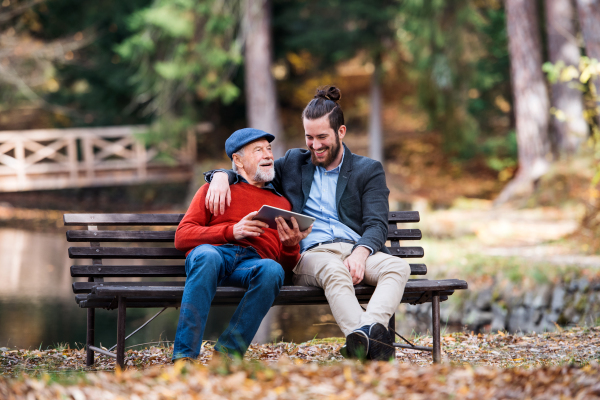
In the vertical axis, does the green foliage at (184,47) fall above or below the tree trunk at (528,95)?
above

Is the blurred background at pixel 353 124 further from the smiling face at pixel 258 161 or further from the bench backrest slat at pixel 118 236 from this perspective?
the smiling face at pixel 258 161

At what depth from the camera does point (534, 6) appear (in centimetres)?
1177

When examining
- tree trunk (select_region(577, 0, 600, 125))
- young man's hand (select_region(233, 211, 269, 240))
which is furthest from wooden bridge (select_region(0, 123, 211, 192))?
young man's hand (select_region(233, 211, 269, 240))

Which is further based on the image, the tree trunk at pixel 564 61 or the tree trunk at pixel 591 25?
the tree trunk at pixel 564 61

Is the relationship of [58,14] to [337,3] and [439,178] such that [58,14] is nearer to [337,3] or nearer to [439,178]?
[337,3]

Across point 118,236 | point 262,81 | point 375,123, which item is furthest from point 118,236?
point 375,123

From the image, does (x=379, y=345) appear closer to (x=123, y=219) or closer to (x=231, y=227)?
(x=231, y=227)

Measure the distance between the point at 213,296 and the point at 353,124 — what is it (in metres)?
15.8

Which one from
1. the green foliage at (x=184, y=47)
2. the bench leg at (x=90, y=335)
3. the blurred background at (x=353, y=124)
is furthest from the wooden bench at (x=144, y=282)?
the green foliage at (x=184, y=47)

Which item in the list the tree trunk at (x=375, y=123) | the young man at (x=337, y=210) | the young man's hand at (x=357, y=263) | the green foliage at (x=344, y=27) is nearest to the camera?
the young man at (x=337, y=210)

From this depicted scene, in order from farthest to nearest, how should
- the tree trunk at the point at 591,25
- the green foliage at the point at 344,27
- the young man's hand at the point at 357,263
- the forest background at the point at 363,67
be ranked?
the green foliage at the point at 344,27 < the forest background at the point at 363,67 < the tree trunk at the point at 591,25 < the young man's hand at the point at 357,263

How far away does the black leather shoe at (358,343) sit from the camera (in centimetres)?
323

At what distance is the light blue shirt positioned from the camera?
4012mm

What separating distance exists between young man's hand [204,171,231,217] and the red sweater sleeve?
7 cm
